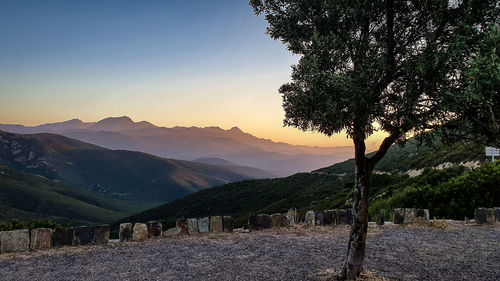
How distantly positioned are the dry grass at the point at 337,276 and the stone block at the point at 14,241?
10646 millimetres

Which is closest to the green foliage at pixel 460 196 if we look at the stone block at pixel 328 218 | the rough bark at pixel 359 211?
the stone block at pixel 328 218

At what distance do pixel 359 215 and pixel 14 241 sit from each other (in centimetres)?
1220

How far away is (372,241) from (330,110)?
29.6 feet

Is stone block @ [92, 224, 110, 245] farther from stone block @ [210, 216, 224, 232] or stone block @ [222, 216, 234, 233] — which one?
stone block @ [222, 216, 234, 233]

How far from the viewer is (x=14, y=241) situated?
13469 millimetres

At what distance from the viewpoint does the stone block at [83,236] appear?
14.4m

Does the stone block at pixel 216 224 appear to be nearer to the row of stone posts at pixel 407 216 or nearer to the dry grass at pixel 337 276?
the dry grass at pixel 337 276

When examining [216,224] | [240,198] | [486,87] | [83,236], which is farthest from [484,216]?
[240,198]

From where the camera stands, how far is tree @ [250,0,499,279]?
23.5 ft

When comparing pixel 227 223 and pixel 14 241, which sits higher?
pixel 227 223

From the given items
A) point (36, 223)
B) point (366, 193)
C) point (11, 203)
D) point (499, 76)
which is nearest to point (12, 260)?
point (36, 223)

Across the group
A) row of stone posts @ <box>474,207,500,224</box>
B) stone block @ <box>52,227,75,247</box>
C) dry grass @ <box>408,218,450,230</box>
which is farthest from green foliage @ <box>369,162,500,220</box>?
stone block @ <box>52,227,75,247</box>

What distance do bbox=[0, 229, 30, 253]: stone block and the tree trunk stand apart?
11387mm

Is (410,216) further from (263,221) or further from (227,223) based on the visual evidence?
(227,223)
